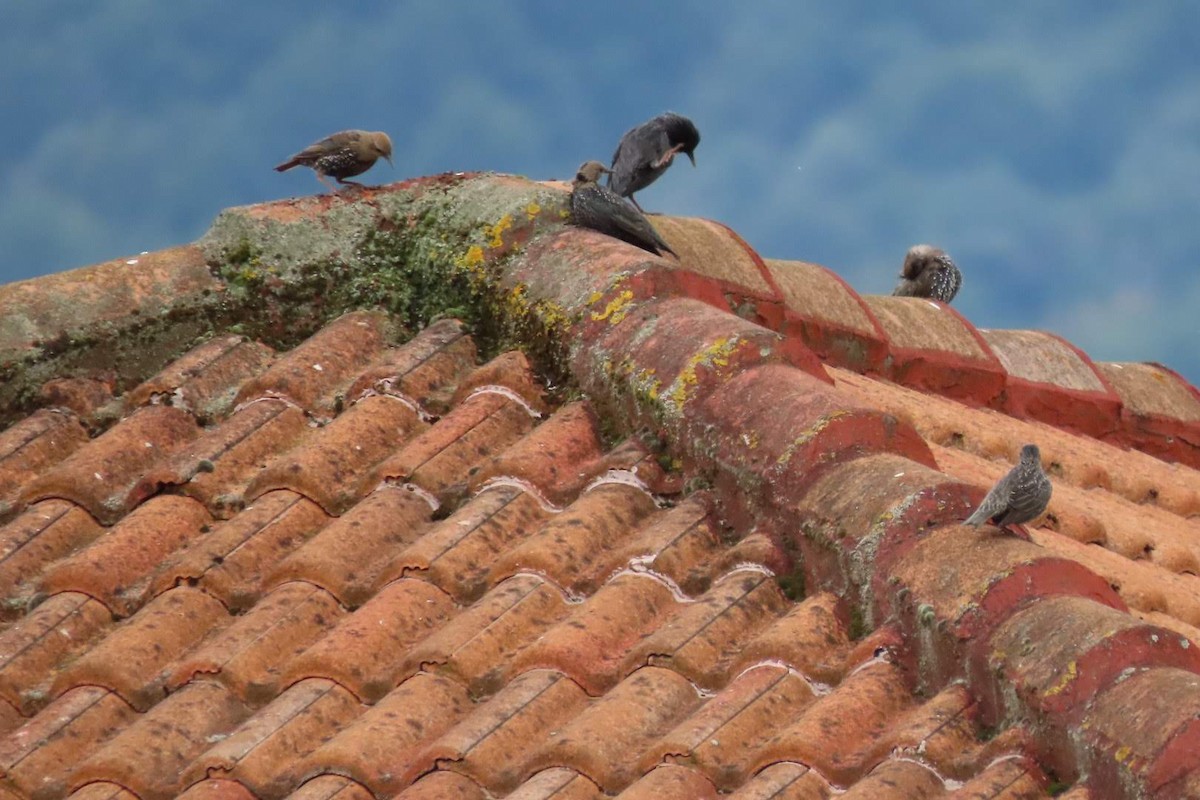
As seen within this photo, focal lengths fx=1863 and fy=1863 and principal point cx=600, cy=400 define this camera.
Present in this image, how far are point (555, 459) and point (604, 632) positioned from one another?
83 centimetres

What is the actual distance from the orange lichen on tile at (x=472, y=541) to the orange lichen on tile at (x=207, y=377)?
1.05 metres

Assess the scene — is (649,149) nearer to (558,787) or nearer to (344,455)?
(344,455)

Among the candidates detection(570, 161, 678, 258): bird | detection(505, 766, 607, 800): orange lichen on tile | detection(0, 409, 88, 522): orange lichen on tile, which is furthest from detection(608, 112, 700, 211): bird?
detection(505, 766, 607, 800): orange lichen on tile

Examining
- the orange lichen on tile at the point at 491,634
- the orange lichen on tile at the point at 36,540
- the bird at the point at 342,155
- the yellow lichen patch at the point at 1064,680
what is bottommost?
the yellow lichen patch at the point at 1064,680

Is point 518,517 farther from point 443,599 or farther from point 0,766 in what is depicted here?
point 0,766

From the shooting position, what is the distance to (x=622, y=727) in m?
3.61

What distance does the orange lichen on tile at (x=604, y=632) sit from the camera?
3.83 metres

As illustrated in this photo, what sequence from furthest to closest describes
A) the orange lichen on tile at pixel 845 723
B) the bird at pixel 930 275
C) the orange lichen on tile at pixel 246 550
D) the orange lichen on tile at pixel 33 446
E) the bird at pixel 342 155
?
the bird at pixel 930 275 → the bird at pixel 342 155 → the orange lichen on tile at pixel 33 446 → the orange lichen on tile at pixel 246 550 → the orange lichen on tile at pixel 845 723

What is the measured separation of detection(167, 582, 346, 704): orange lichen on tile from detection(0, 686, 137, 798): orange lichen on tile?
150 mm

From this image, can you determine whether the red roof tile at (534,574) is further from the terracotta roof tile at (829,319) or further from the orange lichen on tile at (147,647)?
the terracotta roof tile at (829,319)

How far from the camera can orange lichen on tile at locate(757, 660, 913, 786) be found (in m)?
3.47

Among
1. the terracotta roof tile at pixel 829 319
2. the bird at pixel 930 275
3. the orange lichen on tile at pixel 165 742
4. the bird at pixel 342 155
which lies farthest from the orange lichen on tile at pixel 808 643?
the bird at pixel 930 275

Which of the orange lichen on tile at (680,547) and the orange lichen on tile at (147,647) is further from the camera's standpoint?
the orange lichen on tile at (680,547)

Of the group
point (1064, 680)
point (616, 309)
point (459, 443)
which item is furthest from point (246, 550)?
point (1064, 680)
